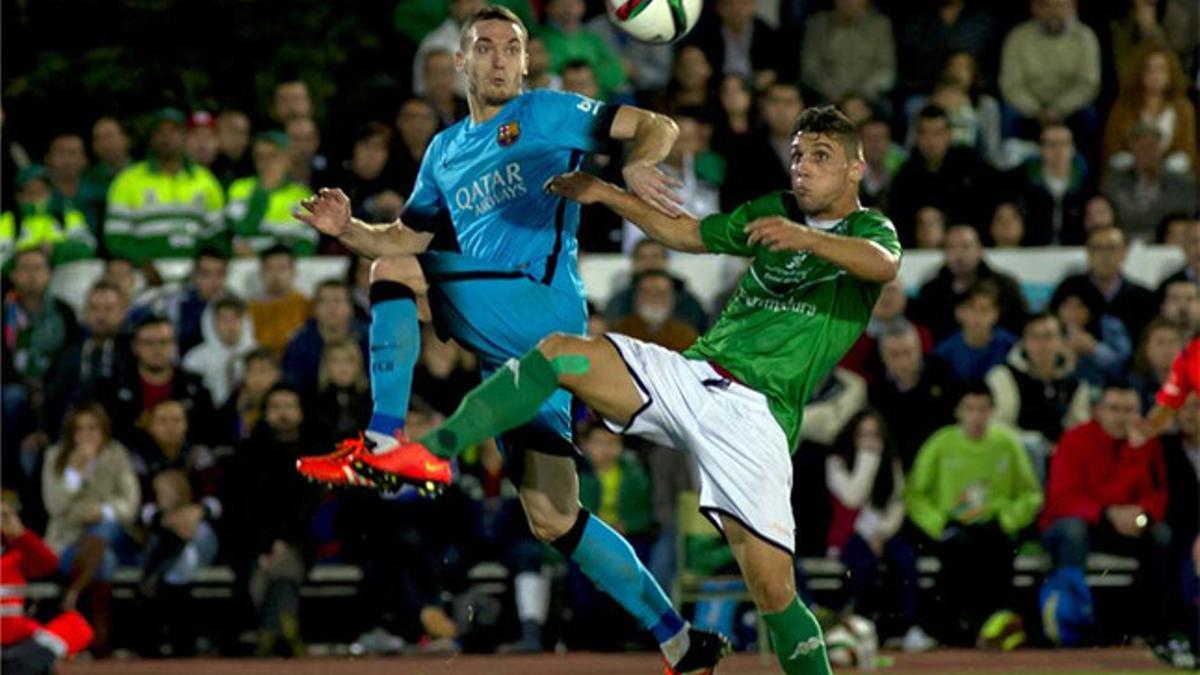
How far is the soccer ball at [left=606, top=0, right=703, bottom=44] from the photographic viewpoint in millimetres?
9555

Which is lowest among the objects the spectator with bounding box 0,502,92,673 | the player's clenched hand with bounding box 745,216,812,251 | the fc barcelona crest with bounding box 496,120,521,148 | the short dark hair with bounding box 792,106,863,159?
the spectator with bounding box 0,502,92,673

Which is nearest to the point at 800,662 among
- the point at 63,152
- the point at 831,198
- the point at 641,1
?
the point at 831,198

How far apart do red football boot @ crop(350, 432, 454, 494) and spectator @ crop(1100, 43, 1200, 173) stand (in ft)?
28.9

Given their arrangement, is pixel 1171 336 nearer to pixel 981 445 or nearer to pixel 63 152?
pixel 981 445

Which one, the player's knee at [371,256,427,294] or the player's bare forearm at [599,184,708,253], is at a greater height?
the player's bare forearm at [599,184,708,253]


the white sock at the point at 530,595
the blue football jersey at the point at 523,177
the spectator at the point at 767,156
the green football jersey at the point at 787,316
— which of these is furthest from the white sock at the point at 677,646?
the spectator at the point at 767,156

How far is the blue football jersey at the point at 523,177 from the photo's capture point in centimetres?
922

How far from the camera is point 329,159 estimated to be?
1620cm

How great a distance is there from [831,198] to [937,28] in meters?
8.97

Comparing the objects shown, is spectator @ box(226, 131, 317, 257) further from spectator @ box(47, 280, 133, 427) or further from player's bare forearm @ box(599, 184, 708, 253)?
player's bare forearm @ box(599, 184, 708, 253)

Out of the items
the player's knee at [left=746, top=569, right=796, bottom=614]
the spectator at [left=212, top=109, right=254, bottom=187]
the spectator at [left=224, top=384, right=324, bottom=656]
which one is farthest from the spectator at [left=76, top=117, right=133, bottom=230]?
the player's knee at [left=746, top=569, right=796, bottom=614]

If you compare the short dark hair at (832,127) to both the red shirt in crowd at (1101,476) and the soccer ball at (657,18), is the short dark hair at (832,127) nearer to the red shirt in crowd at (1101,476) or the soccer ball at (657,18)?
the soccer ball at (657,18)

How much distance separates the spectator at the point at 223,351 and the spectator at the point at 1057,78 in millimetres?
5226

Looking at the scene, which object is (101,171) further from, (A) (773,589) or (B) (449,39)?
(A) (773,589)
